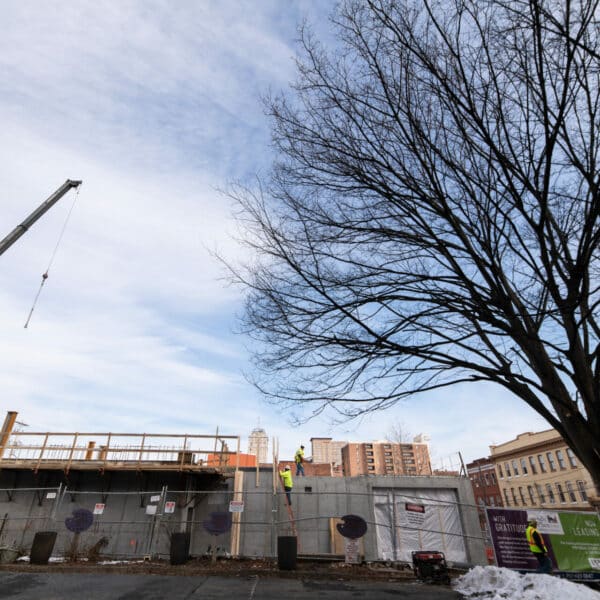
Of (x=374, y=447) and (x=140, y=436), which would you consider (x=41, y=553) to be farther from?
(x=374, y=447)

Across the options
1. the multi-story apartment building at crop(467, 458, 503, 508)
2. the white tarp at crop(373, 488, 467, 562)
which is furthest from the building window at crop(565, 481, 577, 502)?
the white tarp at crop(373, 488, 467, 562)

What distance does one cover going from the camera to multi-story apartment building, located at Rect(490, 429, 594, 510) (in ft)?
140

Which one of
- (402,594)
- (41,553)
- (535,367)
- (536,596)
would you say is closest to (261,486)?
(41,553)

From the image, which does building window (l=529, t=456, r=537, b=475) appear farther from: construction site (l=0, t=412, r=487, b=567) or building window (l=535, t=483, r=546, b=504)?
construction site (l=0, t=412, r=487, b=567)

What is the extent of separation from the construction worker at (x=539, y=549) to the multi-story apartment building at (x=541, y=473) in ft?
126

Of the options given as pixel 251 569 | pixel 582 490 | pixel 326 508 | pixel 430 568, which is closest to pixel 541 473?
pixel 582 490

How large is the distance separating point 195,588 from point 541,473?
53.7 meters

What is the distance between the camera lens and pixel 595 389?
443 centimetres

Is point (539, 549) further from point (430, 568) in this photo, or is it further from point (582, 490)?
point (582, 490)

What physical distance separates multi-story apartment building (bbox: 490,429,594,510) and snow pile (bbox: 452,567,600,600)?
4113cm

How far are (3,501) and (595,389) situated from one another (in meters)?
20.6

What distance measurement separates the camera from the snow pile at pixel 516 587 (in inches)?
239

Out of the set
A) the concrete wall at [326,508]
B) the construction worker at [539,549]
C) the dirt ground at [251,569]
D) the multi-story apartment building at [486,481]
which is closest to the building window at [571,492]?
the multi-story apartment building at [486,481]

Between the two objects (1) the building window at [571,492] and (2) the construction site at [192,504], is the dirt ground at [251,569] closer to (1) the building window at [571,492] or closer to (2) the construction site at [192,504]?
(2) the construction site at [192,504]
